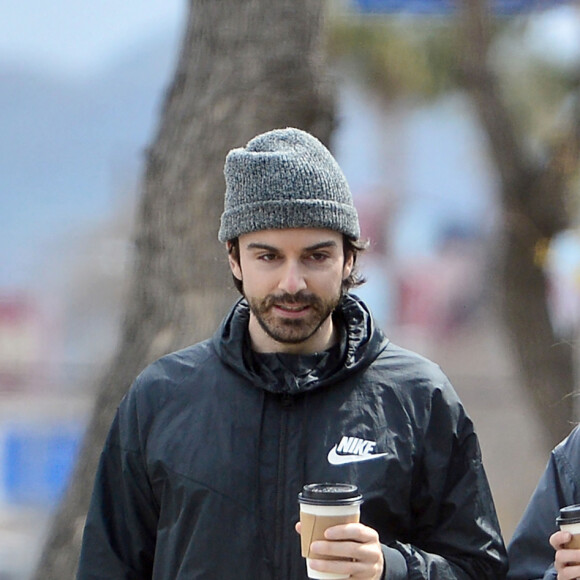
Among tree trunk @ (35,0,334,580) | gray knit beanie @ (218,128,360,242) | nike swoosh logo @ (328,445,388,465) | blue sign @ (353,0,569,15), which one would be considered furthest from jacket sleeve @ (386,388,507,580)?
blue sign @ (353,0,569,15)

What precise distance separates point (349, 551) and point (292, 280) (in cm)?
65

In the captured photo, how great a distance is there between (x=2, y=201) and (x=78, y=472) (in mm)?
122473

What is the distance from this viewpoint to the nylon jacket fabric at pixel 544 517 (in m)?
3.04

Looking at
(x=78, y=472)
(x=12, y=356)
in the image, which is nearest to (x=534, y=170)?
(x=78, y=472)

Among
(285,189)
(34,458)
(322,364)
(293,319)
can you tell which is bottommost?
(34,458)

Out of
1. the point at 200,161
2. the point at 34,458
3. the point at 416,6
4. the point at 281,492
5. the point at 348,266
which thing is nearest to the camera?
the point at 281,492

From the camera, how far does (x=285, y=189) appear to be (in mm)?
3008

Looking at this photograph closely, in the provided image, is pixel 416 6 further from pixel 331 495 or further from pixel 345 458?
pixel 331 495

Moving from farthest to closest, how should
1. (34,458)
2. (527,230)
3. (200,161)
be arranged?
(34,458)
(527,230)
(200,161)

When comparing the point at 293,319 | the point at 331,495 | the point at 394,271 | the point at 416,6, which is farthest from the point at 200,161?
the point at 394,271

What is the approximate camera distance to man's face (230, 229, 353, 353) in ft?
9.70

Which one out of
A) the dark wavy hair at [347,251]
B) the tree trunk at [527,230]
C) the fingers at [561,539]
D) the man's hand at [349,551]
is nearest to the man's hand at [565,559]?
the fingers at [561,539]

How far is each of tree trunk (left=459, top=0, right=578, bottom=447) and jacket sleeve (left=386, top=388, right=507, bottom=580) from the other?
5.10 m

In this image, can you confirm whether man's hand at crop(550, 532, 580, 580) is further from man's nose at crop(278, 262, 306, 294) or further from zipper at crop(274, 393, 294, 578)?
man's nose at crop(278, 262, 306, 294)
